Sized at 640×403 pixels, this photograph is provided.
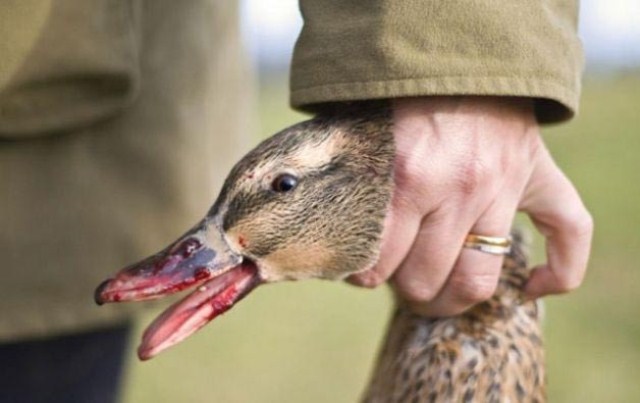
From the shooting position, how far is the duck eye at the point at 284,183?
147 cm

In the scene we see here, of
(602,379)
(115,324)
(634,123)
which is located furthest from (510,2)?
(634,123)

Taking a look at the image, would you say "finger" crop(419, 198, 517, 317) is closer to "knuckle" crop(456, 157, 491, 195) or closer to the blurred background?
"knuckle" crop(456, 157, 491, 195)

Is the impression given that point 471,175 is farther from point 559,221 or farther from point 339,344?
point 339,344

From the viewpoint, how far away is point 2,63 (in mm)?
1666

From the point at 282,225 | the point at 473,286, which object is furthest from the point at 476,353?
the point at 282,225

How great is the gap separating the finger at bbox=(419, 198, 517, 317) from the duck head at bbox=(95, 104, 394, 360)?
0.11m

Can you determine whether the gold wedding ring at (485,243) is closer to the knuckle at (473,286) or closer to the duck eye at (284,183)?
the knuckle at (473,286)

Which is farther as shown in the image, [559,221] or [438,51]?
[559,221]

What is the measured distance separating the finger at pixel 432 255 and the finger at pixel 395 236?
Answer: 0.04 ft

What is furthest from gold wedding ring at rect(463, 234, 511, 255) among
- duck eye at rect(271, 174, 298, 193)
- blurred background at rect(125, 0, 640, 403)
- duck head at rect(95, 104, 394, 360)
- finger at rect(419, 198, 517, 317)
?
blurred background at rect(125, 0, 640, 403)

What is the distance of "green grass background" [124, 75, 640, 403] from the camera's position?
432 centimetres

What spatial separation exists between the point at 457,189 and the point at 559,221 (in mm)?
217

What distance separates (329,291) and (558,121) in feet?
13.7

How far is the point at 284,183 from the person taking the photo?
1.47 m
